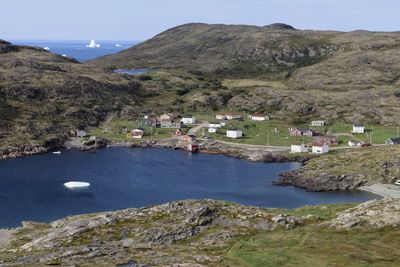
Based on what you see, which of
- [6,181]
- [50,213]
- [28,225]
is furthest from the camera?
[6,181]

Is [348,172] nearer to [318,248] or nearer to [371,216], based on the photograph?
[371,216]

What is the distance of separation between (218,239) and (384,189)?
10147 cm

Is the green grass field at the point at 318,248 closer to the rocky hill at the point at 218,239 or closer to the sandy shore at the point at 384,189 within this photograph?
the rocky hill at the point at 218,239

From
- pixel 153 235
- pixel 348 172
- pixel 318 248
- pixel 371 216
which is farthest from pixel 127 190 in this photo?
pixel 318 248

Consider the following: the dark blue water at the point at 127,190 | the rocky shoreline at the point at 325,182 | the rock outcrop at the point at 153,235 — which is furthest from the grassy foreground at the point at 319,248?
the rocky shoreline at the point at 325,182

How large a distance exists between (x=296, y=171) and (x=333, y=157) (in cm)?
1883

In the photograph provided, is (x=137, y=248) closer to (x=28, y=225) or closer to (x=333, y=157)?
(x=28, y=225)

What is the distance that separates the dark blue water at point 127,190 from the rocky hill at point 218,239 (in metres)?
51.7

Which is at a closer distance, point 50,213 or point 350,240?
point 350,240

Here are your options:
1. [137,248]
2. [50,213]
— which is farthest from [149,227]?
[50,213]

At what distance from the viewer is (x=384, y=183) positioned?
171250 mm

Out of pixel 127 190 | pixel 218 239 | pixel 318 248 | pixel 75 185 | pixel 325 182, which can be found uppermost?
pixel 318 248

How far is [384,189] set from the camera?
163750 millimetres

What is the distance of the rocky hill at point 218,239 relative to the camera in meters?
65.6
